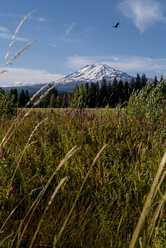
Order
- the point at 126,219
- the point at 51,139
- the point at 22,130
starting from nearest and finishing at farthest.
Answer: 1. the point at 126,219
2. the point at 51,139
3. the point at 22,130

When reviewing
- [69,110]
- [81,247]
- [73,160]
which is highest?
[69,110]

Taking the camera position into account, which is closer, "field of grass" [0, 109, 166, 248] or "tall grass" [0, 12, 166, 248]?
"tall grass" [0, 12, 166, 248]

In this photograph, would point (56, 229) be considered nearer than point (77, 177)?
Yes

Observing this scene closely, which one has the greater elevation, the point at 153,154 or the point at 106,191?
the point at 153,154

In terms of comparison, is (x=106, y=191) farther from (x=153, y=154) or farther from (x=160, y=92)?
(x=160, y=92)

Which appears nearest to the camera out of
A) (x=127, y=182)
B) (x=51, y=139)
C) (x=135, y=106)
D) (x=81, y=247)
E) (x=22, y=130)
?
(x=81, y=247)

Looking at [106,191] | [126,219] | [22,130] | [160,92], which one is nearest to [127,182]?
[106,191]

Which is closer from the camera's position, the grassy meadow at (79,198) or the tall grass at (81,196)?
the tall grass at (81,196)

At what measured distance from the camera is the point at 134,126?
3.74 metres

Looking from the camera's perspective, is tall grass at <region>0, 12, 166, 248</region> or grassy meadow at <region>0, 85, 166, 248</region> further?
grassy meadow at <region>0, 85, 166, 248</region>

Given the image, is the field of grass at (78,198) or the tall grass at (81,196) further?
the field of grass at (78,198)

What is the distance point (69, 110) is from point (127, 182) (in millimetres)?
3296

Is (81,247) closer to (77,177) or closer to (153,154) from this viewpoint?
(77,177)

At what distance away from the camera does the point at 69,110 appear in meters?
5.24
